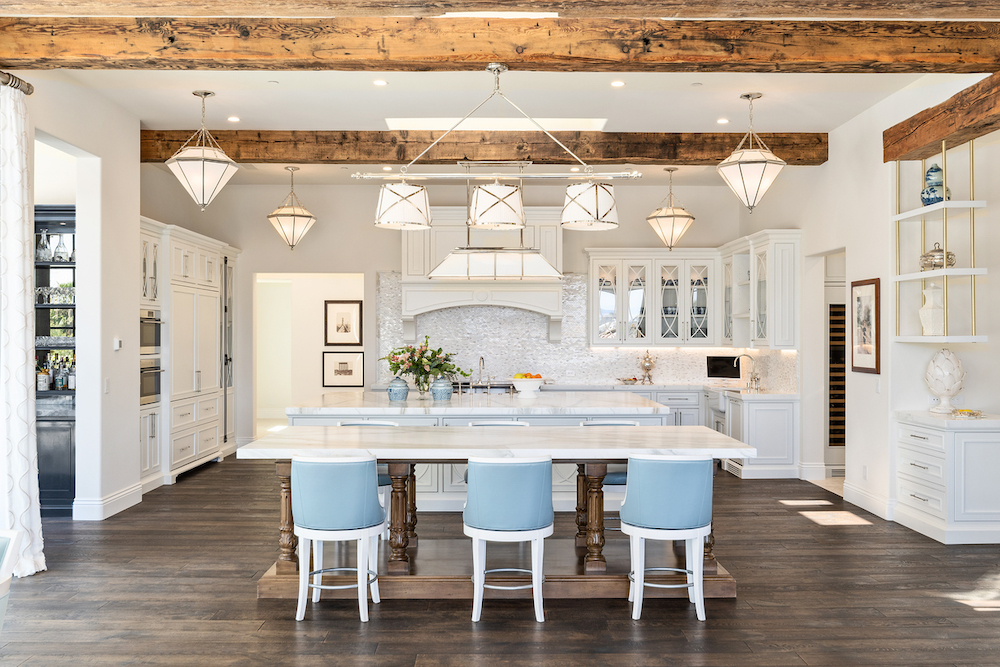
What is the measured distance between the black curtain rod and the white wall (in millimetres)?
621

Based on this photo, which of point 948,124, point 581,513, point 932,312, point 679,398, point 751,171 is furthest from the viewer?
point 679,398

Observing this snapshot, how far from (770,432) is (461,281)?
11.8 ft

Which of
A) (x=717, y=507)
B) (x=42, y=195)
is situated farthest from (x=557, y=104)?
(x=42, y=195)

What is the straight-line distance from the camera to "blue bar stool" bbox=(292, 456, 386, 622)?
11.3 feet

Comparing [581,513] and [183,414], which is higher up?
[183,414]

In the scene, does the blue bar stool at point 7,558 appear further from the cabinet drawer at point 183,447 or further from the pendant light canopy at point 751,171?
the cabinet drawer at point 183,447

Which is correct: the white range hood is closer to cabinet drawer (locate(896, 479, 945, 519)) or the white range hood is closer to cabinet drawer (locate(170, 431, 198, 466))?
cabinet drawer (locate(170, 431, 198, 466))

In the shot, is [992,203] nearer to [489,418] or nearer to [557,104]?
[557,104]

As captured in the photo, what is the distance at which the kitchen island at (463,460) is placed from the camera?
3719 millimetres

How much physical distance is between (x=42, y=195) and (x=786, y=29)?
6307mm

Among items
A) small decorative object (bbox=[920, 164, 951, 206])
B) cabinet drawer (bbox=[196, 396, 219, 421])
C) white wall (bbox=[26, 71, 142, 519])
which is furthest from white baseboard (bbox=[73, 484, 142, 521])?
small decorative object (bbox=[920, 164, 951, 206])

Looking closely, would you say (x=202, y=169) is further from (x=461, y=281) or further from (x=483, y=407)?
(x=461, y=281)

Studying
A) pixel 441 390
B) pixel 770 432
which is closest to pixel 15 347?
pixel 441 390

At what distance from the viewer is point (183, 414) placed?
7.25m
